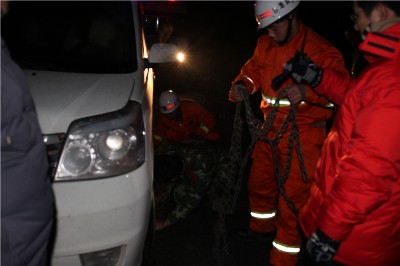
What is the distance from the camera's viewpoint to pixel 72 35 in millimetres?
2734

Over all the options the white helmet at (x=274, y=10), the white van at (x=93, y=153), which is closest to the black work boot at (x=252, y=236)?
the white van at (x=93, y=153)

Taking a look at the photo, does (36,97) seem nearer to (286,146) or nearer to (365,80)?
(365,80)

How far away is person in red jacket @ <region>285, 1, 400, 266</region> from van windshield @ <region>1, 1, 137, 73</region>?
4.44 ft

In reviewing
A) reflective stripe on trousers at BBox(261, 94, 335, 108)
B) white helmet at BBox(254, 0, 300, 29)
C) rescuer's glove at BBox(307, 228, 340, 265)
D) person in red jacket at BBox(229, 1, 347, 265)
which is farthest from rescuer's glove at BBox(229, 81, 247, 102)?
rescuer's glove at BBox(307, 228, 340, 265)

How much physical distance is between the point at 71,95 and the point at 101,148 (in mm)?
309

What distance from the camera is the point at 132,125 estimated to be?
217cm

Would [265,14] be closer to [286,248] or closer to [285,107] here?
[285,107]

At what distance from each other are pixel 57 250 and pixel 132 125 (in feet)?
2.38

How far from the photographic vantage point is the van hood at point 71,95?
78.0 inches

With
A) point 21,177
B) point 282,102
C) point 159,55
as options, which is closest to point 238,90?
point 282,102

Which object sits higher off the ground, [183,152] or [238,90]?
[238,90]

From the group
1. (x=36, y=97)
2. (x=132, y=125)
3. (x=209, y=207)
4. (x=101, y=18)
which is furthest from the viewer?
(x=209, y=207)

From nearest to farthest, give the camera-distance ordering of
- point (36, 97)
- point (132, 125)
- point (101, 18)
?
1. point (36, 97)
2. point (132, 125)
3. point (101, 18)

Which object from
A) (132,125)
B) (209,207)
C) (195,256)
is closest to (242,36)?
(209,207)
